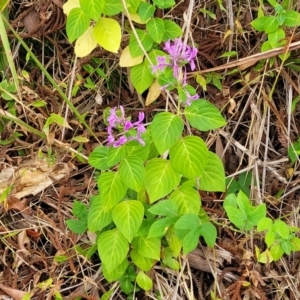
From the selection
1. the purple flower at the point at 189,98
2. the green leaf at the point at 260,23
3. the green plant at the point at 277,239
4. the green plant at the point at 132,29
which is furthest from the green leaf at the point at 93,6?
the green plant at the point at 277,239

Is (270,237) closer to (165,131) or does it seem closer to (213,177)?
(213,177)

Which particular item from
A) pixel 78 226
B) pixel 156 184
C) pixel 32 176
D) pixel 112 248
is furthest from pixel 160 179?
pixel 32 176

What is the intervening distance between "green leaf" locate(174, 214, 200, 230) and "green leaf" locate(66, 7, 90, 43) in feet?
1.88

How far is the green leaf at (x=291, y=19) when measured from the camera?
5.47 ft

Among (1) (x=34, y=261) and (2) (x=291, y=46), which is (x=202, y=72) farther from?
(1) (x=34, y=261)

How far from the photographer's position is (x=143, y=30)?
169cm

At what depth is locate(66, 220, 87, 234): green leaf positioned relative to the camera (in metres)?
1.65

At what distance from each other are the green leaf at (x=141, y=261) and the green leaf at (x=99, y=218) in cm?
12

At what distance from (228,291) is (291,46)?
0.75 meters

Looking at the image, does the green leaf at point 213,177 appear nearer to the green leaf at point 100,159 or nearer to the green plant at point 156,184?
the green plant at point 156,184

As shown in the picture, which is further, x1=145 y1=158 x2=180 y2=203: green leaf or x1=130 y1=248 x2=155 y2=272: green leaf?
x1=130 y1=248 x2=155 y2=272: green leaf

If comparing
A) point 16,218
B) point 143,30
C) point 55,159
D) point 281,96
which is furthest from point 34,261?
point 281,96

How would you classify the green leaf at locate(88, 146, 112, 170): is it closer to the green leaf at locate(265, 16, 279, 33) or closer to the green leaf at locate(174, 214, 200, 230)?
the green leaf at locate(174, 214, 200, 230)

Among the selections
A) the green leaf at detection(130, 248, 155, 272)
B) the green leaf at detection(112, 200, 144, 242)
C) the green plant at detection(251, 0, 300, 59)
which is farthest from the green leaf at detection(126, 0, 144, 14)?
the green leaf at detection(130, 248, 155, 272)
